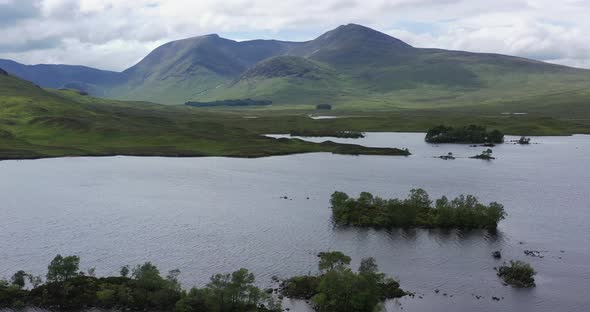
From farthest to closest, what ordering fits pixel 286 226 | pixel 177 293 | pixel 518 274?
pixel 286 226
pixel 518 274
pixel 177 293

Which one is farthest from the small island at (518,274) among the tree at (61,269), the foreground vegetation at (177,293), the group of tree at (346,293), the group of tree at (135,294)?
the tree at (61,269)

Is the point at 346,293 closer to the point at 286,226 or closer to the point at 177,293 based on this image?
the point at 177,293

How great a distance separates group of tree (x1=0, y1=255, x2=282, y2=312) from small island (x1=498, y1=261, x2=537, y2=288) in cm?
3035

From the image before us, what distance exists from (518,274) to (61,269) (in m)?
55.2

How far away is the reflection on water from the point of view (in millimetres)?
79188

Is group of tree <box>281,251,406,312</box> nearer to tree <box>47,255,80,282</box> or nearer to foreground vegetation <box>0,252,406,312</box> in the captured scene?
foreground vegetation <box>0,252,406,312</box>

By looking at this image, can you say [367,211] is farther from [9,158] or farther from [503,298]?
[9,158]

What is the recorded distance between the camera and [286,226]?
104 m

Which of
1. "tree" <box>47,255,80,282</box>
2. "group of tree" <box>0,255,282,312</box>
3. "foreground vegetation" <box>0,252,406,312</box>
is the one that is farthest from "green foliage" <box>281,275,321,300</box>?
"tree" <box>47,255,80,282</box>

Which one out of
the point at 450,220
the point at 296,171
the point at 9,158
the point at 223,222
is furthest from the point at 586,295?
the point at 9,158

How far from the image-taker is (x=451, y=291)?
7375 centimetres

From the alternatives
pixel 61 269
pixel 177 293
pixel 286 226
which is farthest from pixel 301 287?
pixel 286 226

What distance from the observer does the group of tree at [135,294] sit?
65.4m

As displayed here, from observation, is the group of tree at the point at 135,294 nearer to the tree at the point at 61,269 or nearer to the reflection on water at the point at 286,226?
the tree at the point at 61,269
